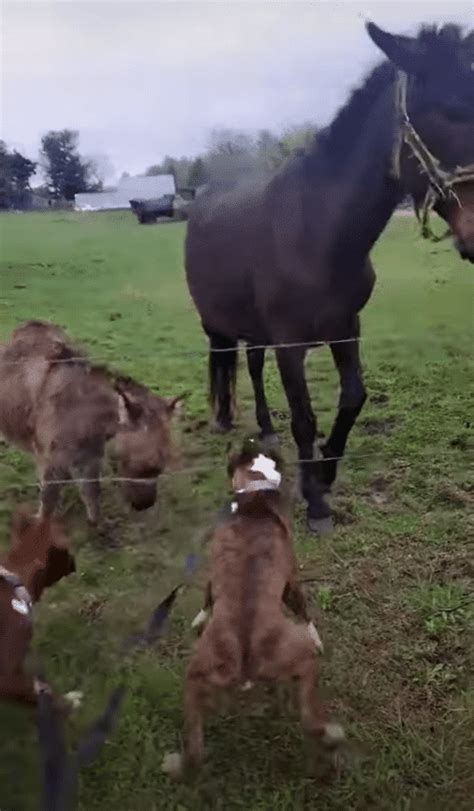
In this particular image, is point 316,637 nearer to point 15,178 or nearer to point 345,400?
point 345,400

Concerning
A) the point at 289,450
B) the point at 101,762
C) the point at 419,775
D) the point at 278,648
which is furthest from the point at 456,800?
the point at 289,450

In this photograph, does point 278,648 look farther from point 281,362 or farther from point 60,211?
point 60,211

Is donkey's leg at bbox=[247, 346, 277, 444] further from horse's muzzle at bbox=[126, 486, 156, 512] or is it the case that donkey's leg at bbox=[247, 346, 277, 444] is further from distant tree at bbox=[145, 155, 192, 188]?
distant tree at bbox=[145, 155, 192, 188]

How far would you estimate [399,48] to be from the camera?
7.55ft

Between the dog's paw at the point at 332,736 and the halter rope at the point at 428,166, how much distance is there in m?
1.28

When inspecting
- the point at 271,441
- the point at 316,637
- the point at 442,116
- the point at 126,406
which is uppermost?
the point at 442,116

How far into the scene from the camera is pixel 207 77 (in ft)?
8.52

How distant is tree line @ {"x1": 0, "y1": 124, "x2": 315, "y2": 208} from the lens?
2.62 meters

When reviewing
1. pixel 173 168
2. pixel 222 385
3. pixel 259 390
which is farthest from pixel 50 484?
pixel 173 168

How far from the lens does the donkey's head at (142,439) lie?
2.70 metres

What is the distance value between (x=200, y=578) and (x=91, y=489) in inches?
17.2

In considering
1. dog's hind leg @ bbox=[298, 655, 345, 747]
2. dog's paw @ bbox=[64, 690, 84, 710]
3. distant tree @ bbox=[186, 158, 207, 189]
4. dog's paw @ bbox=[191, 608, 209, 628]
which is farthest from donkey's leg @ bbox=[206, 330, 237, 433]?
dog's hind leg @ bbox=[298, 655, 345, 747]

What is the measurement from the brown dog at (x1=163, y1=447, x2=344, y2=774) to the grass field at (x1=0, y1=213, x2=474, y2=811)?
181 mm

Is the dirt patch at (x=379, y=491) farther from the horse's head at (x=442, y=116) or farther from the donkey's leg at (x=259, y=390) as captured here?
the horse's head at (x=442, y=116)
